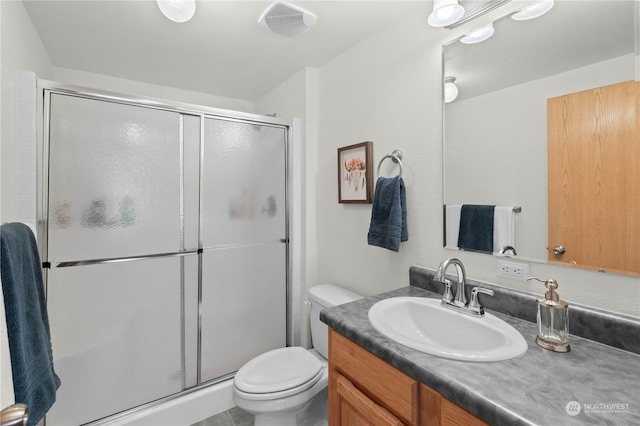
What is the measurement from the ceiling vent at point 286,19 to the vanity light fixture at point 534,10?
3.00 feet

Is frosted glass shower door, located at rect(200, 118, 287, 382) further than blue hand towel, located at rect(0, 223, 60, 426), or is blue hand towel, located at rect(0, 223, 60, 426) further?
frosted glass shower door, located at rect(200, 118, 287, 382)

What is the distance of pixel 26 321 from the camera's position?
0.93 meters

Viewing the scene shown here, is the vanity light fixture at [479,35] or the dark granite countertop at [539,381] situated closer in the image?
the dark granite countertop at [539,381]

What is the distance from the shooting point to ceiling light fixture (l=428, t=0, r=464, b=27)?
118cm

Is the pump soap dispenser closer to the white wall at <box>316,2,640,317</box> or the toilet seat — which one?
the white wall at <box>316,2,640,317</box>

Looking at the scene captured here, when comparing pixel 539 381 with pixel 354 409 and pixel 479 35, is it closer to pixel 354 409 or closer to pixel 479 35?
pixel 354 409

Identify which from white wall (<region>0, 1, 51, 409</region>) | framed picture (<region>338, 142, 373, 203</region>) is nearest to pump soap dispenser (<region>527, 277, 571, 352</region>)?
framed picture (<region>338, 142, 373, 203</region>)

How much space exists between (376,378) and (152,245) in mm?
1445

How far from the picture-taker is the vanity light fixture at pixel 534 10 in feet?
3.37

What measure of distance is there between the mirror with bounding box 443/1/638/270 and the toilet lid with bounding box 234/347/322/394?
1080 millimetres

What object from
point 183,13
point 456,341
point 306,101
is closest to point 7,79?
point 183,13

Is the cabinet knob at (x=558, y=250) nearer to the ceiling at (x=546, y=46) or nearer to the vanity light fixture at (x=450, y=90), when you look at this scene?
the ceiling at (x=546, y=46)

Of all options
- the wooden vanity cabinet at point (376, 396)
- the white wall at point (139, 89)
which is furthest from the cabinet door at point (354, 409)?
the white wall at point (139, 89)

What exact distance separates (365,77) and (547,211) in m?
1.21
